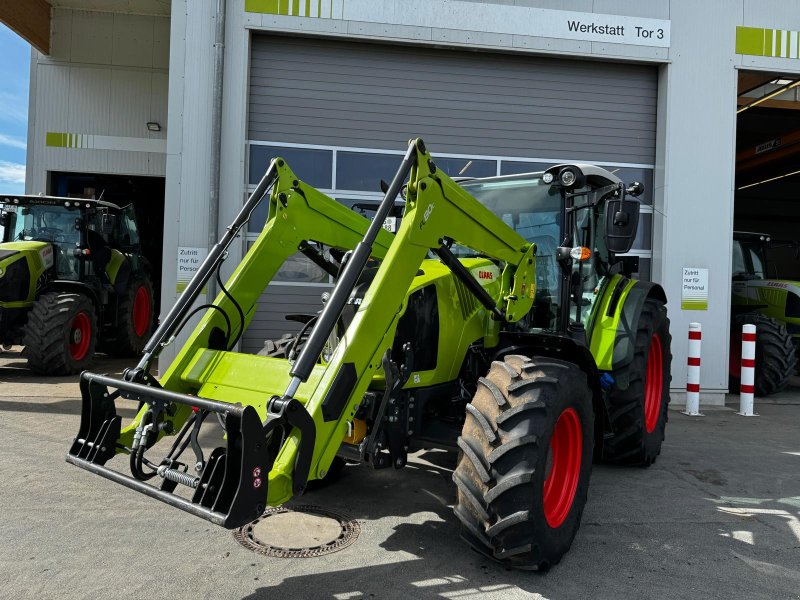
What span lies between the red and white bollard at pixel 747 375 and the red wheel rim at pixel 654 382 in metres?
2.97

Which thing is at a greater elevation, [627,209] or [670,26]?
[670,26]

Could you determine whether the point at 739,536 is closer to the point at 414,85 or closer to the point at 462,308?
the point at 462,308

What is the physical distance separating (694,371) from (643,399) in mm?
3287

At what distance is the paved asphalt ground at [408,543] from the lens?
2863mm

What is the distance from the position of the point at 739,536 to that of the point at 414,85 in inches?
258

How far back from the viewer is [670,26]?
8.12 metres

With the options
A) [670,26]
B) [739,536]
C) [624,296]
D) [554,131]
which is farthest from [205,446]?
[670,26]

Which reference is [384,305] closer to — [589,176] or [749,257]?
[589,176]

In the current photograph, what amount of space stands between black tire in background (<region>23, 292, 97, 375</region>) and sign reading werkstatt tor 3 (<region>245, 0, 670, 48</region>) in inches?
188

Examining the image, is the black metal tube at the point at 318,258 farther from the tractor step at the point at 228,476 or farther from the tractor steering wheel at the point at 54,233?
the tractor steering wheel at the point at 54,233

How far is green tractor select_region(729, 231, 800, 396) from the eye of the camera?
8930mm

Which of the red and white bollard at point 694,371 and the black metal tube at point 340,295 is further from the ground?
the black metal tube at point 340,295

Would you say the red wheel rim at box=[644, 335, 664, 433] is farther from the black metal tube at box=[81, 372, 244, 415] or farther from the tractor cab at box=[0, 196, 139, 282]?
the tractor cab at box=[0, 196, 139, 282]

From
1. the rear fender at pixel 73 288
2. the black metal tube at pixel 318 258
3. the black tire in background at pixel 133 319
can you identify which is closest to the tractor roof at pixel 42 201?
the rear fender at pixel 73 288
